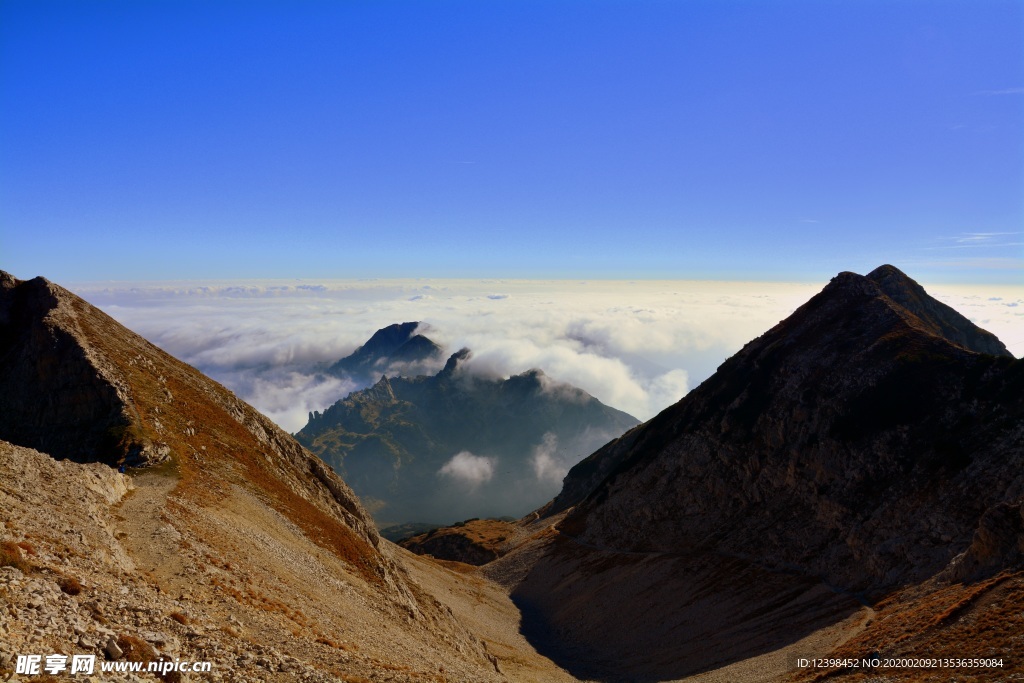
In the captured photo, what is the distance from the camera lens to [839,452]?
84375 millimetres

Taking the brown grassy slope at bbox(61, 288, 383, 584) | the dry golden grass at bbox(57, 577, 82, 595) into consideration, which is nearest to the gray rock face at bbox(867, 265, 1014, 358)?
the brown grassy slope at bbox(61, 288, 383, 584)

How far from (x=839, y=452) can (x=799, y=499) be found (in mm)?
8813

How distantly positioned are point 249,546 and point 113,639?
23025mm

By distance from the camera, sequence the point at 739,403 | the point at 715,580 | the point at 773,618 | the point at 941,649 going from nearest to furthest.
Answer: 1. the point at 941,649
2. the point at 773,618
3. the point at 715,580
4. the point at 739,403

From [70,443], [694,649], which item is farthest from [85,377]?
[694,649]

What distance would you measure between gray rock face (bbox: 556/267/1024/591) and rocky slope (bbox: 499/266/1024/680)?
0.85 ft

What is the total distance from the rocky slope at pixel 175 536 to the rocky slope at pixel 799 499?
62.6 ft

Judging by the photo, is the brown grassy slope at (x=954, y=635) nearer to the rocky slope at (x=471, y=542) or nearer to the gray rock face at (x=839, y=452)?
the gray rock face at (x=839, y=452)

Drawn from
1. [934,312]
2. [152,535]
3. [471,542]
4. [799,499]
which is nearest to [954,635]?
[152,535]

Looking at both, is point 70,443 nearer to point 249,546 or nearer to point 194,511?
point 194,511

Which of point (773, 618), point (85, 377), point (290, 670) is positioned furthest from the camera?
point (773, 618)

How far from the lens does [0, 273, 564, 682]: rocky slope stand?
21.9 meters

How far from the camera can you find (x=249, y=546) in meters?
41.5

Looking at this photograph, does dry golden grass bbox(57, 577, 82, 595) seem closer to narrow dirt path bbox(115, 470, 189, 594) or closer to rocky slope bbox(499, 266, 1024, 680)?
narrow dirt path bbox(115, 470, 189, 594)
